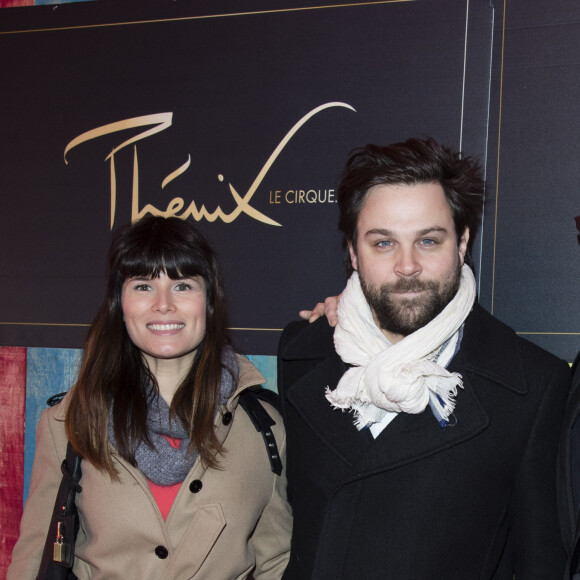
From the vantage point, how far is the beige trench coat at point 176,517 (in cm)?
161

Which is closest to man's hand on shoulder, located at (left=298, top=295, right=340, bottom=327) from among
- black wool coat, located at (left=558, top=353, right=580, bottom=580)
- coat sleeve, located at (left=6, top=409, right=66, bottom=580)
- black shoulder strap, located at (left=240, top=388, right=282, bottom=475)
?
black shoulder strap, located at (left=240, top=388, right=282, bottom=475)

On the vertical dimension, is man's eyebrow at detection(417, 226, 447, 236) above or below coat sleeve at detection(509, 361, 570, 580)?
above

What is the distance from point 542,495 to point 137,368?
110cm

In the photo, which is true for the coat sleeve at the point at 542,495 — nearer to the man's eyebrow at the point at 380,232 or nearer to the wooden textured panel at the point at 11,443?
the man's eyebrow at the point at 380,232

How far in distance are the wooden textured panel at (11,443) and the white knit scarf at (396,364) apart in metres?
1.38

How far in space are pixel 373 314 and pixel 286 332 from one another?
307 mm

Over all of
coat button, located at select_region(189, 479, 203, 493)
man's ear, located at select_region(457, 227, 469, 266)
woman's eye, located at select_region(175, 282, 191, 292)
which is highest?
man's ear, located at select_region(457, 227, 469, 266)

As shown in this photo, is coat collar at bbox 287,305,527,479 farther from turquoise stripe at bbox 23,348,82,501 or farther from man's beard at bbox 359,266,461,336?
turquoise stripe at bbox 23,348,82,501

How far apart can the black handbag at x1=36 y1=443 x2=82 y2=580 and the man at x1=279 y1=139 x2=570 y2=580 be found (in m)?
0.57

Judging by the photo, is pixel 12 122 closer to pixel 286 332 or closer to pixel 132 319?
pixel 132 319

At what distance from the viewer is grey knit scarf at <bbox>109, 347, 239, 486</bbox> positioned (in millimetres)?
1632

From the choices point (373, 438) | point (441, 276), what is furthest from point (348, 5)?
point (373, 438)

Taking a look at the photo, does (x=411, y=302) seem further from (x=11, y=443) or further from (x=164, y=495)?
(x=11, y=443)

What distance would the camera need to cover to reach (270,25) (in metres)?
2.18
